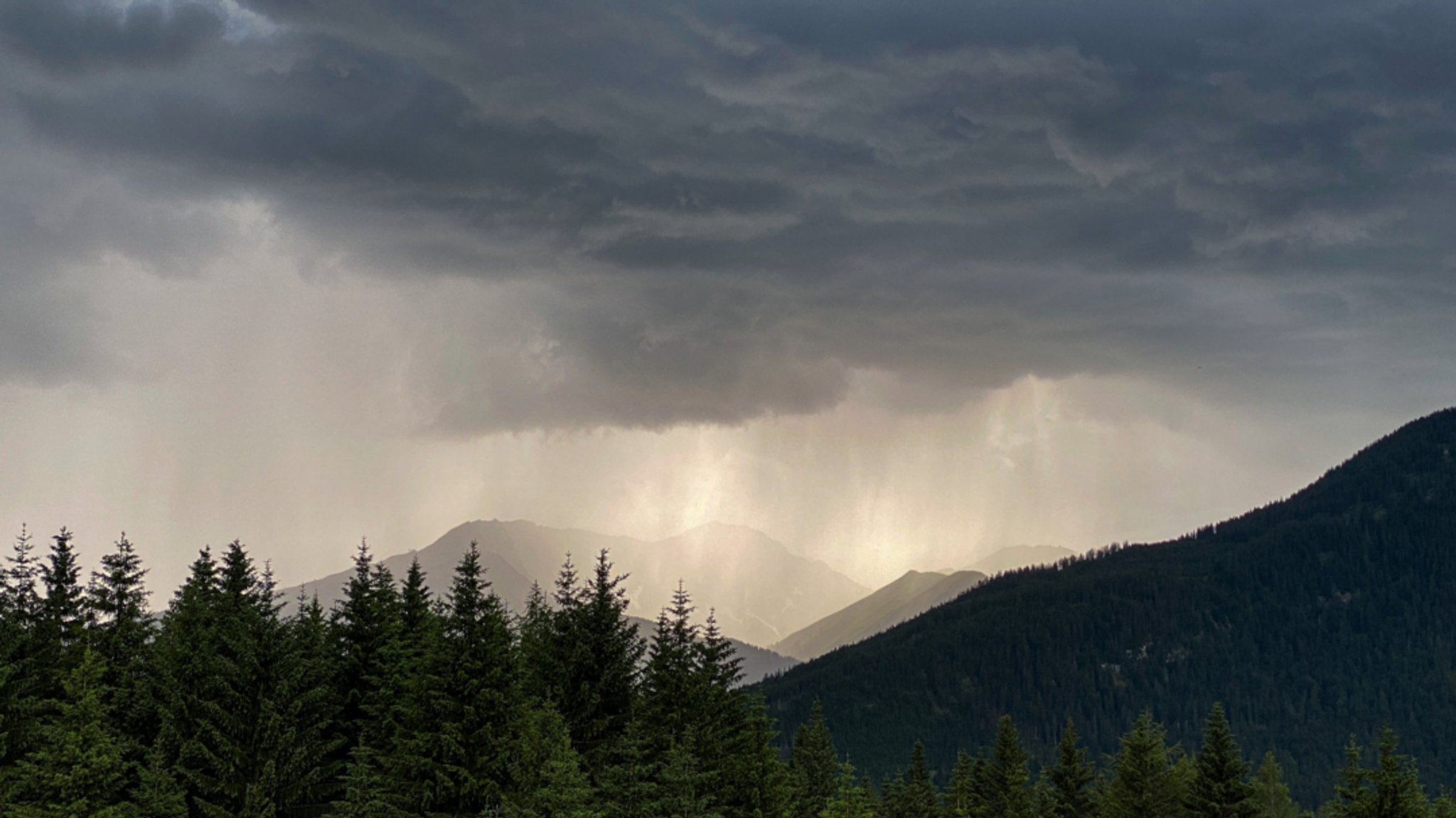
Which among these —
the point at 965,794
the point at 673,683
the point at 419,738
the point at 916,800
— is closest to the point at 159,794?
the point at 419,738

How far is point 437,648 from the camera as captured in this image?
166 feet

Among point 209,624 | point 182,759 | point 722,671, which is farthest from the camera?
point 722,671

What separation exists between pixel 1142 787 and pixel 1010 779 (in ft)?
48.2

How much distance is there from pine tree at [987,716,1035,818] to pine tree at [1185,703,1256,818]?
21.2m

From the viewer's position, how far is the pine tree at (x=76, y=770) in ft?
156

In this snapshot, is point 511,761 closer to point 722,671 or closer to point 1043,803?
point 722,671

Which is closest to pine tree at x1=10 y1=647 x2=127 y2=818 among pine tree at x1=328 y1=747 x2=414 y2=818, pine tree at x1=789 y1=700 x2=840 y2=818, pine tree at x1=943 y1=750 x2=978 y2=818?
pine tree at x1=328 y1=747 x2=414 y2=818

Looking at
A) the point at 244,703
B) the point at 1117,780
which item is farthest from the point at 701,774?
the point at 1117,780

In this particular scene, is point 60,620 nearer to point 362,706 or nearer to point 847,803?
point 362,706

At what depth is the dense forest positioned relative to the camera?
49219 mm

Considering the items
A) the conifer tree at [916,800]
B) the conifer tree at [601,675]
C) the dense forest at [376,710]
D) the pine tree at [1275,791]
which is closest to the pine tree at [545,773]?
the dense forest at [376,710]

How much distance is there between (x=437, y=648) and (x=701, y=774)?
40.0ft

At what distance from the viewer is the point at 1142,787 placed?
90000mm

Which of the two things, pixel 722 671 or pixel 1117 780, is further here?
pixel 1117 780
